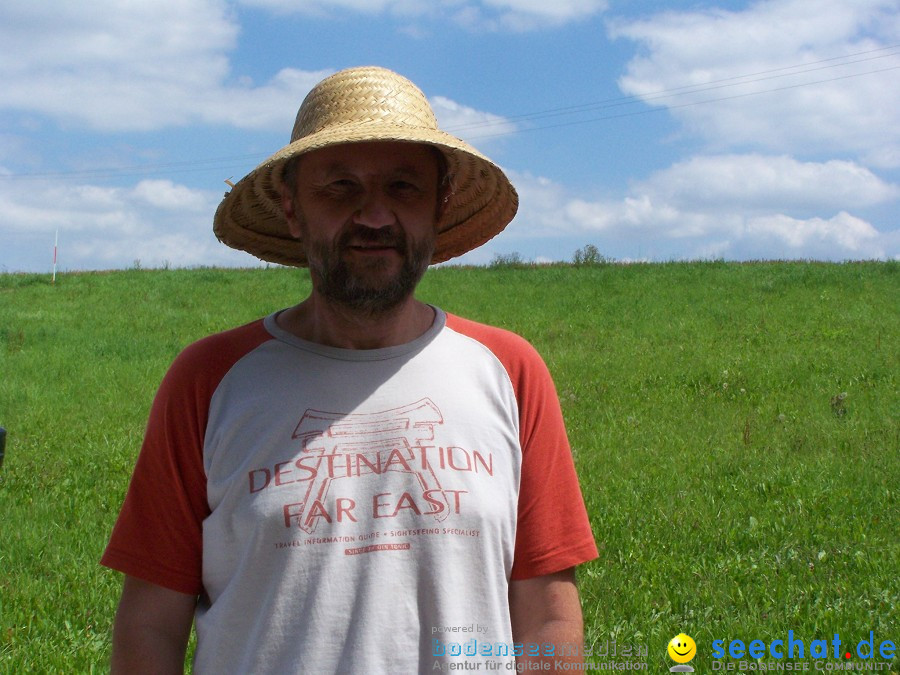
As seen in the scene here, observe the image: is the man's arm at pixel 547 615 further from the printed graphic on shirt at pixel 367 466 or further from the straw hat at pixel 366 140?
the straw hat at pixel 366 140

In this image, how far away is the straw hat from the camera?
2.14 metres

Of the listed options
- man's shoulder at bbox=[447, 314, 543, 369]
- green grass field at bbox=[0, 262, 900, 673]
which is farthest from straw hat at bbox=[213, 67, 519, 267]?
green grass field at bbox=[0, 262, 900, 673]

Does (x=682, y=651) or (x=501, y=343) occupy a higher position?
(x=501, y=343)

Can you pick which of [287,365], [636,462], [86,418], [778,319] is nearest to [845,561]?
[636,462]

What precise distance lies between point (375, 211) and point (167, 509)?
0.79m

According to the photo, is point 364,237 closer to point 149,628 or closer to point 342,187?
point 342,187

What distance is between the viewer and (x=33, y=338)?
16.7 m

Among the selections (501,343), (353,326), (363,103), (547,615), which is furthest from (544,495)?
(363,103)

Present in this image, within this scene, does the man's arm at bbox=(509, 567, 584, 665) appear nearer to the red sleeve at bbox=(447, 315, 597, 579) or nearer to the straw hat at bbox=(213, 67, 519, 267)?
the red sleeve at bbox=(447, 315, 597, 579)

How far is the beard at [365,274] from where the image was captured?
81.9 inches

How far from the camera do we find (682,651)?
4.22 m

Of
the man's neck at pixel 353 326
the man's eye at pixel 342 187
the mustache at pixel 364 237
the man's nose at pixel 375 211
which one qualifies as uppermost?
the man's eye at pixel 342 187

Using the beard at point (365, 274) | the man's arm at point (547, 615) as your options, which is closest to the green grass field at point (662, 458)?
the man's arm at point (547, 615)

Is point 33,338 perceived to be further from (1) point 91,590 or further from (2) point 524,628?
(2) point 524,628
